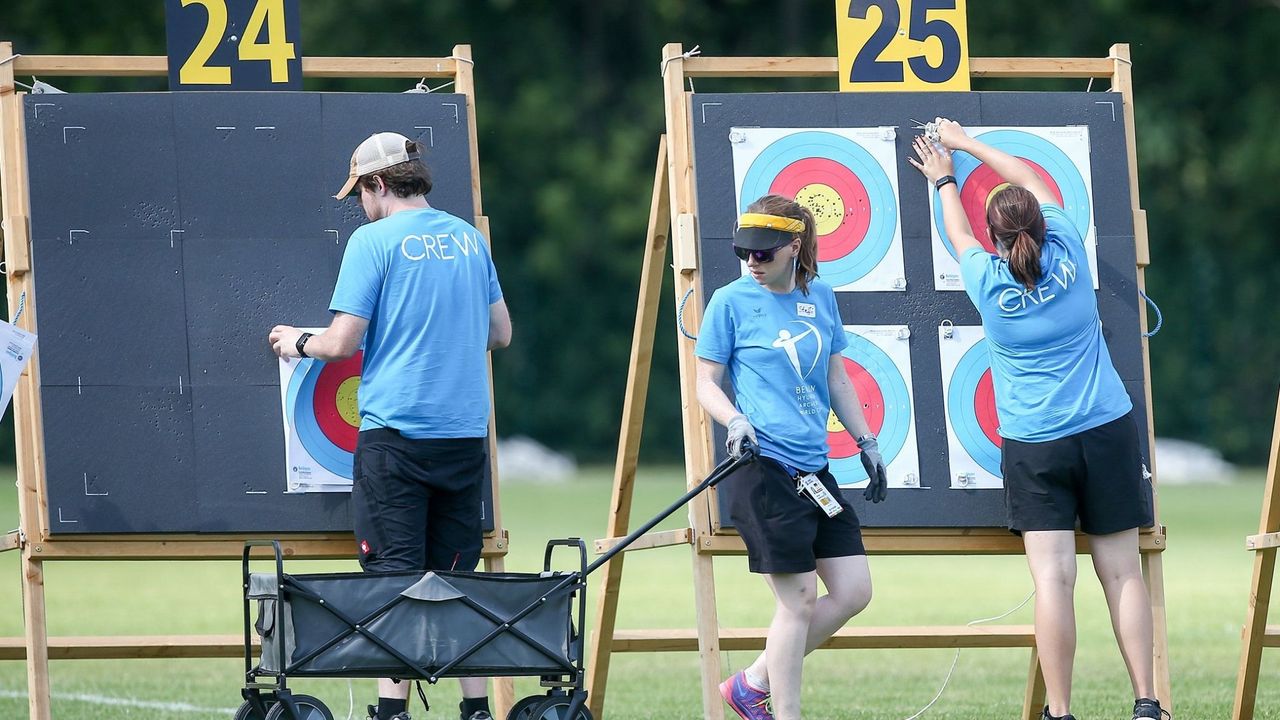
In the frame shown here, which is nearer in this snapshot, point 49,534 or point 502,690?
point 49,534

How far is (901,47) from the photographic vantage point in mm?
5438

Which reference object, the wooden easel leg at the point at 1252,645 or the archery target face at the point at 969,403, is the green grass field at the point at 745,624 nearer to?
the wooden easel leg at the point at 1252,645

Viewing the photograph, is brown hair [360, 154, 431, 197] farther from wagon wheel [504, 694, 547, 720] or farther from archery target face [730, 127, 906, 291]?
wagon wheel [504, 694, 547, 720]

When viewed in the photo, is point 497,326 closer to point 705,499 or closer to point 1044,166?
point 705,499

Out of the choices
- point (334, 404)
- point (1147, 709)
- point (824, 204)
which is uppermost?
point (824, 204)

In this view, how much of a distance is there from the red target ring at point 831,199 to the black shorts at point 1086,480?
875mm

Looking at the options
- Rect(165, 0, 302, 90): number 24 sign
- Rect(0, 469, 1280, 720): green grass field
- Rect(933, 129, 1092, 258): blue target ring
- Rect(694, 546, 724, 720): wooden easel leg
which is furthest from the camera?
Rect(0, 469, 1280, 720): green grass field

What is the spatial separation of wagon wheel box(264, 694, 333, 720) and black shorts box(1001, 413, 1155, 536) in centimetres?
195

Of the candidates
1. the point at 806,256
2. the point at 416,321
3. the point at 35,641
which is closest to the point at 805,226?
the point at 806,256

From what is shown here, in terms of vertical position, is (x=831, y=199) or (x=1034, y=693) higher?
(x=831, y=199)

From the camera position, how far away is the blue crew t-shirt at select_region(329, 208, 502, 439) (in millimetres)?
4406

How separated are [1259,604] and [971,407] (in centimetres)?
104

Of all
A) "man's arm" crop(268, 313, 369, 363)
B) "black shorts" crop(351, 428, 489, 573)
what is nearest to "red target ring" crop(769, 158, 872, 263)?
"black shorts" crop(351, 428, 489, 573)

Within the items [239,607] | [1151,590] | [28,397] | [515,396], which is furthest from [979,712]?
[515,396]
